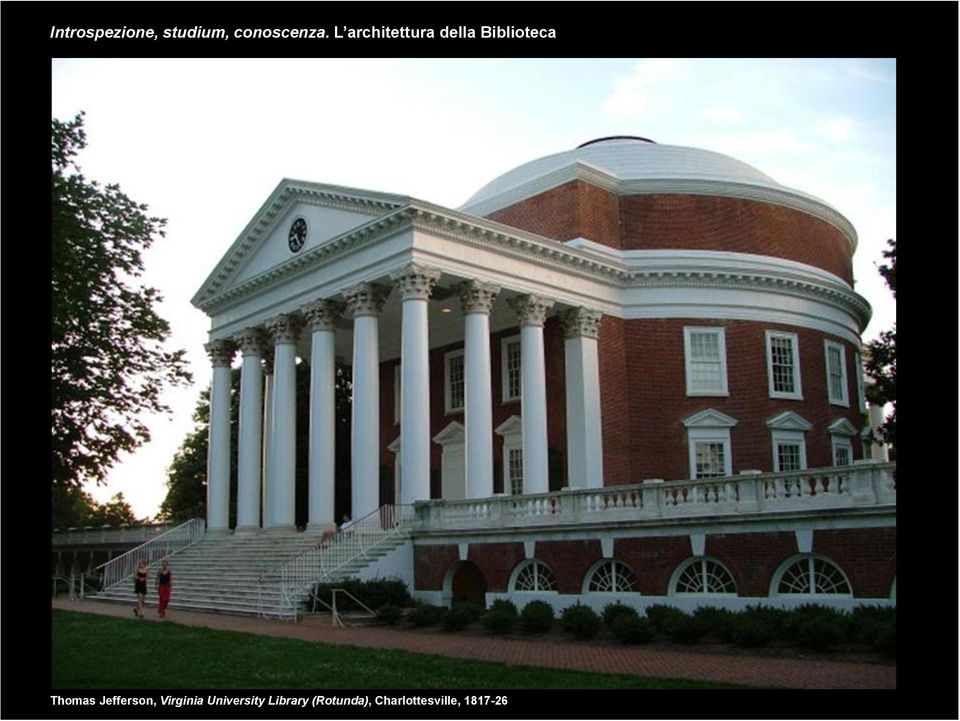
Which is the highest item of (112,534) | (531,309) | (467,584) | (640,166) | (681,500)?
(640,166)

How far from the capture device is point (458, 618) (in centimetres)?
2375

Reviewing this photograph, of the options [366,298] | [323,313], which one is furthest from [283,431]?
[366,298]

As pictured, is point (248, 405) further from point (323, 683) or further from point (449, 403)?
point (323, 683)

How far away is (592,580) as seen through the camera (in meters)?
25.1

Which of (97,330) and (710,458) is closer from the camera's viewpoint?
(97,330)

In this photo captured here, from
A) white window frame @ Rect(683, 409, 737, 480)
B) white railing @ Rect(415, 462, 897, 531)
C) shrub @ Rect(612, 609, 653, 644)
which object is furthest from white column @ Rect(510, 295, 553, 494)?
shrub @ Rect(612, 609, 653, 644)

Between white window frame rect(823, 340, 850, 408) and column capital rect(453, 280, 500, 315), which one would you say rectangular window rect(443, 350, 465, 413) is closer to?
column capital rect(453, 280, 500, 315)

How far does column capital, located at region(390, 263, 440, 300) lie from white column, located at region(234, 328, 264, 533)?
35.8 ft

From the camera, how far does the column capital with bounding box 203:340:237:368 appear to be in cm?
4253

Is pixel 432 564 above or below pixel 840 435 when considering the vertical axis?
below

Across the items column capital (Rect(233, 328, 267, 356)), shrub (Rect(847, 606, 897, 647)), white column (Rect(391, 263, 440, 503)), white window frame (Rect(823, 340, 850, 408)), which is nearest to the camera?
shrub (Rect(847, 606, 897, 647))

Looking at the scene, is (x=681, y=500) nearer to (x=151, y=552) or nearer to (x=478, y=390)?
(x=478, y=390)

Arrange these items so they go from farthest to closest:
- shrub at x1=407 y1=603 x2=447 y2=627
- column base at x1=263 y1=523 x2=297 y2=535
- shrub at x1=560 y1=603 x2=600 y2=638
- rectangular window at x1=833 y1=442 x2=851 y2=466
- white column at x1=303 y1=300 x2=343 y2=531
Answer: rectangular window at x1=833 y1=442 x2=851 y2=466 < column base at x1=263 y1=523 x2=297 y2=535 < white column at x1=303 y1=300 x2=343 y2=531 < shrub at x1=407 y1=603 x2=447 y2=627 < shrub at x1=560 y1=603 x2=600 y2=638

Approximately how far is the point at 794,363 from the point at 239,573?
74.7ft
